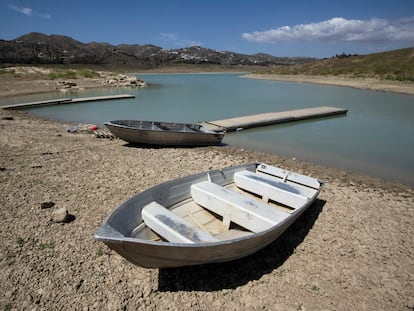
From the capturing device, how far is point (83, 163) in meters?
9.15

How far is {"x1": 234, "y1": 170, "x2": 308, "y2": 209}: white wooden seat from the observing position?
5914 mm

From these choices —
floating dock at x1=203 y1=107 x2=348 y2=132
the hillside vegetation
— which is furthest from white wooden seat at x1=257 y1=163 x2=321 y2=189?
the hillside vegetation

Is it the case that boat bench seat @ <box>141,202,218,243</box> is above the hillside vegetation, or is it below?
below

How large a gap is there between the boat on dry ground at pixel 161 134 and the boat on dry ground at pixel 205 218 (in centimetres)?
513

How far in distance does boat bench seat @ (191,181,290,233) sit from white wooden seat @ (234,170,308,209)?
983mm

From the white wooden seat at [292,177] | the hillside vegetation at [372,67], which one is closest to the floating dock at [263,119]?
the white wooden seat at [292,177]

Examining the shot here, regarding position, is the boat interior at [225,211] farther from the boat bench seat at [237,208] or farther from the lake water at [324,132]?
the lake water at [324,132]

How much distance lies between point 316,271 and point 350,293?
587 millimetres

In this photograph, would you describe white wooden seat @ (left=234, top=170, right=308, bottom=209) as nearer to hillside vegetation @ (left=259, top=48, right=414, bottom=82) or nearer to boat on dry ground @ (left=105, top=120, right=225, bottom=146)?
boat on dry ground @ (left=105, top=120, right=225, bottom=146)

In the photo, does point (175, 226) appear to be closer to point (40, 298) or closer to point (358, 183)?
point (40, 298)

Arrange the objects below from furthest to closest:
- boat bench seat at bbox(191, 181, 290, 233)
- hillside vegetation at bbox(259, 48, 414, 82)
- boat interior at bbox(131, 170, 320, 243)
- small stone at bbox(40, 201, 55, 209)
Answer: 1. hillside vegetation at bbox(259, 48, 414, 82)
2. small stone at bbox(40, 201, 55, 209)
3. boat bench seat at bbox(191, 181, 290, 233)
4. boat interior at bbox(131, 170, 320, 243)

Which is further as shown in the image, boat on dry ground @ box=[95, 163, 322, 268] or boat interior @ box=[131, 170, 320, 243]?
boat interior @ box=[131, 170, 320, 243]

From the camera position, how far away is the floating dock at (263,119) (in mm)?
15977

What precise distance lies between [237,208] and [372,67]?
72.6 metres
